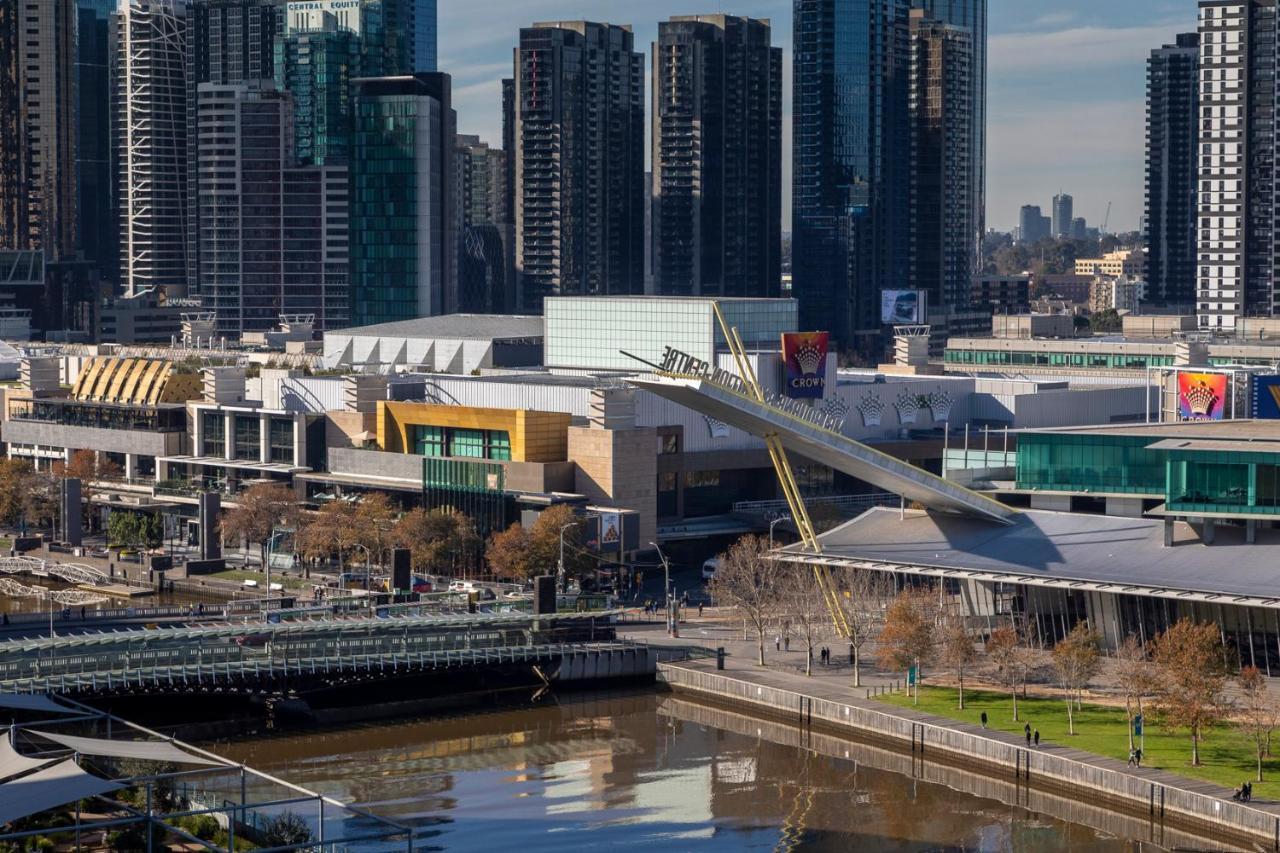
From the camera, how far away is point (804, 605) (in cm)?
9212

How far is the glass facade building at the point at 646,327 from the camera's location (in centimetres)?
14000

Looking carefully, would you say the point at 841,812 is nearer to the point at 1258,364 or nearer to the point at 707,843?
the point at 707,843

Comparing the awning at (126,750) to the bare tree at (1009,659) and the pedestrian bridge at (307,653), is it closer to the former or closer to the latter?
the pedestrian bridge at (307,653)

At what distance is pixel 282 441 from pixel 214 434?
24.0ft

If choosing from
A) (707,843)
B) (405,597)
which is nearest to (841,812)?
(707,843)

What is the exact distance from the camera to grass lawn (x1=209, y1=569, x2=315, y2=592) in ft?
380

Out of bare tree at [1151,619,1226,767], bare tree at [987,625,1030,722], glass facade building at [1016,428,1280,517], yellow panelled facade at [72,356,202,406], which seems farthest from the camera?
yellow panelled facade at [72,356,202,406]

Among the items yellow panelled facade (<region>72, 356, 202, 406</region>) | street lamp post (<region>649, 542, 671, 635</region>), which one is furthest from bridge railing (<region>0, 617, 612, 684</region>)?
yellow panelled facade (<region>72, 356, 202, 406</region>)

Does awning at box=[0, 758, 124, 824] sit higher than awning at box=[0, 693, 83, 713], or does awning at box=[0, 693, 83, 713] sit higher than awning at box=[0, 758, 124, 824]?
awning at box=[0, 758, 124, 824]

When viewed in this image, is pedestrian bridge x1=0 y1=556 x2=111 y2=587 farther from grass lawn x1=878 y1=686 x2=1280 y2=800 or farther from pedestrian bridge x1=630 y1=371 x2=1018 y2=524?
grass lawn x1=878 y1=686 x2=1280 y2=800

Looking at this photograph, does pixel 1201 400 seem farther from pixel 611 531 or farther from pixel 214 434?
pixel 214 434

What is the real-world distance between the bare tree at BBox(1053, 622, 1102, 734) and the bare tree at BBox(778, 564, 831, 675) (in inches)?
449

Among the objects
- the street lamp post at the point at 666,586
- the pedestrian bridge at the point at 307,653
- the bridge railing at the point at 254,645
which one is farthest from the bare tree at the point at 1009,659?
the bridge railing at the point at 254,645

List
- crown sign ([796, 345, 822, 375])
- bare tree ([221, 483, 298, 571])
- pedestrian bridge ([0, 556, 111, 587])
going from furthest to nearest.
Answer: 1. crown sign ([796, 345, 822, 375])
2. bare tree ([221, 483, 298, 571])
3. pedestrian bridge ([0, 556, 111, 587])
